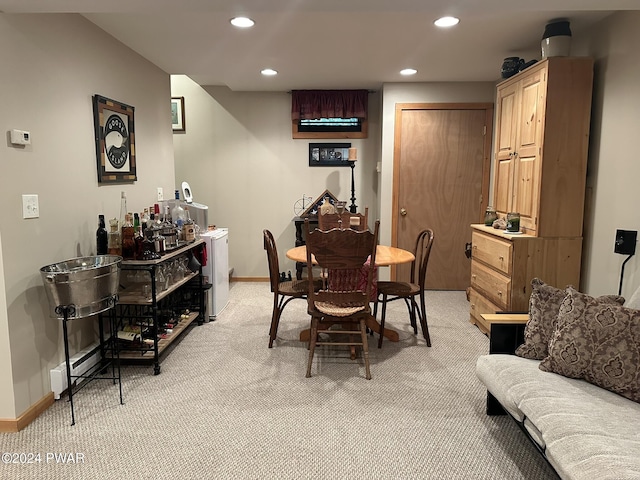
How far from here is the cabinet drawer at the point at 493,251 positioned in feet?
10.4

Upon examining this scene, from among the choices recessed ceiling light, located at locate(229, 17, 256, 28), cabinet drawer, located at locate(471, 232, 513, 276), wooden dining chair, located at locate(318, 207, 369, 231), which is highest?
recessed ceiling light, located at locate(229, 17, 256, 28)

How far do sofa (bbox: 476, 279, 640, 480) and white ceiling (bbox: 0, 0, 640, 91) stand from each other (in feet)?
4.70

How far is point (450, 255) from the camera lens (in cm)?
506

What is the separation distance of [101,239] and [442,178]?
3.56 metres

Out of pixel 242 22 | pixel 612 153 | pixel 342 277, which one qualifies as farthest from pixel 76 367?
pixel 612 153

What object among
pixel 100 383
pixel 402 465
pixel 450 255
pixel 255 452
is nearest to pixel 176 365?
pixel 100 383

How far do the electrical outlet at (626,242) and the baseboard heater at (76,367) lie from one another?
327 cm

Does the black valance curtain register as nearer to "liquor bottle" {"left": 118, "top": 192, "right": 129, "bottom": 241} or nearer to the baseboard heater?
"liquor bottle" {"left": 118, "top": 192, "right": 129, "bottom": 241}

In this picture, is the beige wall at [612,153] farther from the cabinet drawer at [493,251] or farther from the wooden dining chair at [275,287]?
the wooden dining chair at [275,287]

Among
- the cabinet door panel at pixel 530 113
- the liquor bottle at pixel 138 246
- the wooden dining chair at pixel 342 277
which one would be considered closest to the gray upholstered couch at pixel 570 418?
the wooden dining chair at pixel 342 277

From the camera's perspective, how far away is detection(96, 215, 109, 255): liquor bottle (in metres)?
2.85

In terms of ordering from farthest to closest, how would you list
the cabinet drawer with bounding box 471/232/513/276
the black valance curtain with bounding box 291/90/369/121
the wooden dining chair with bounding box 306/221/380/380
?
the black valance curtain with bounding box 291/90/369/121 → the cabinet drawer with bounding box 471/232/513/276 → the wooden dining chair with bounding box 306/221/380/380

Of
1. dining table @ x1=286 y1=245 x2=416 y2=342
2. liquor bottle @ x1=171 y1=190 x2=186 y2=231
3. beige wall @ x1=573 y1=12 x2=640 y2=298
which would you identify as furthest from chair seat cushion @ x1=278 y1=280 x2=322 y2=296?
beige wall @ x1=573 y1=12 x2=640 y2=298

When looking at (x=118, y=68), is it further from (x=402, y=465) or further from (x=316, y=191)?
(x=402, y=465)
